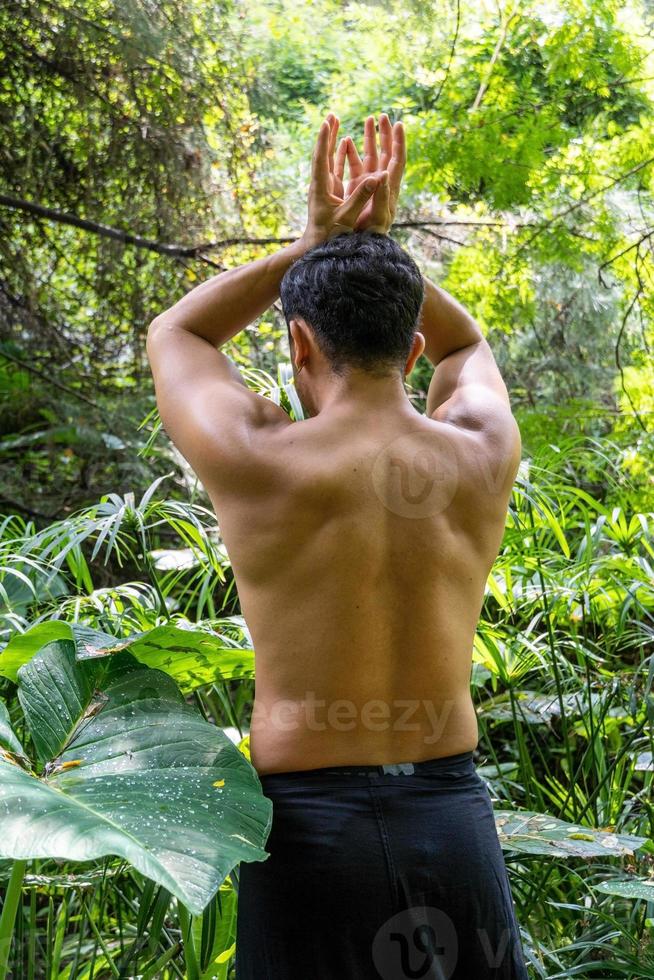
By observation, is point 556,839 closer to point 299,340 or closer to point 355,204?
point 299,340

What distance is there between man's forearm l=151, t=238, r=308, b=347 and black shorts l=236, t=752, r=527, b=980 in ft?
2.35

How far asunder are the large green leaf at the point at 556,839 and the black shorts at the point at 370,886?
0.35 metres

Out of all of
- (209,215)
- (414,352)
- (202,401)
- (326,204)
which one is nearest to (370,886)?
(202,401)

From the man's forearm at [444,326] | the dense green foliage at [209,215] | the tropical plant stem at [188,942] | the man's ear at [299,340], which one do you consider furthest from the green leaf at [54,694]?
the dense green foliage at [209,215]

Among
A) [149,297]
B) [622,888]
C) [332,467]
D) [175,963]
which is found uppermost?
[149,297]

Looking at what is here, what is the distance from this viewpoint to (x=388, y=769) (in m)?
1.23

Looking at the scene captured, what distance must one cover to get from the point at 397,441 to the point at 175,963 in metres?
1.44

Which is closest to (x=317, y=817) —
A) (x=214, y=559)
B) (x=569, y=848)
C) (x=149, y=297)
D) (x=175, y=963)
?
(x=569, y=848)

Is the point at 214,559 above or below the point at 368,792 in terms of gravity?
above

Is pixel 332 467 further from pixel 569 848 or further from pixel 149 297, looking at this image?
pixel 149 297

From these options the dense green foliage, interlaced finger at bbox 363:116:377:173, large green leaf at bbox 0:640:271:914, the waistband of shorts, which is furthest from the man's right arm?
the dense green foliage

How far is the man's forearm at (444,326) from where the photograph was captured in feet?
5.65

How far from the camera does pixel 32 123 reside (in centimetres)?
430

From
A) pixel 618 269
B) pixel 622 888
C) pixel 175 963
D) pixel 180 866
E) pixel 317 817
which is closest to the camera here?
pixel 180 866
